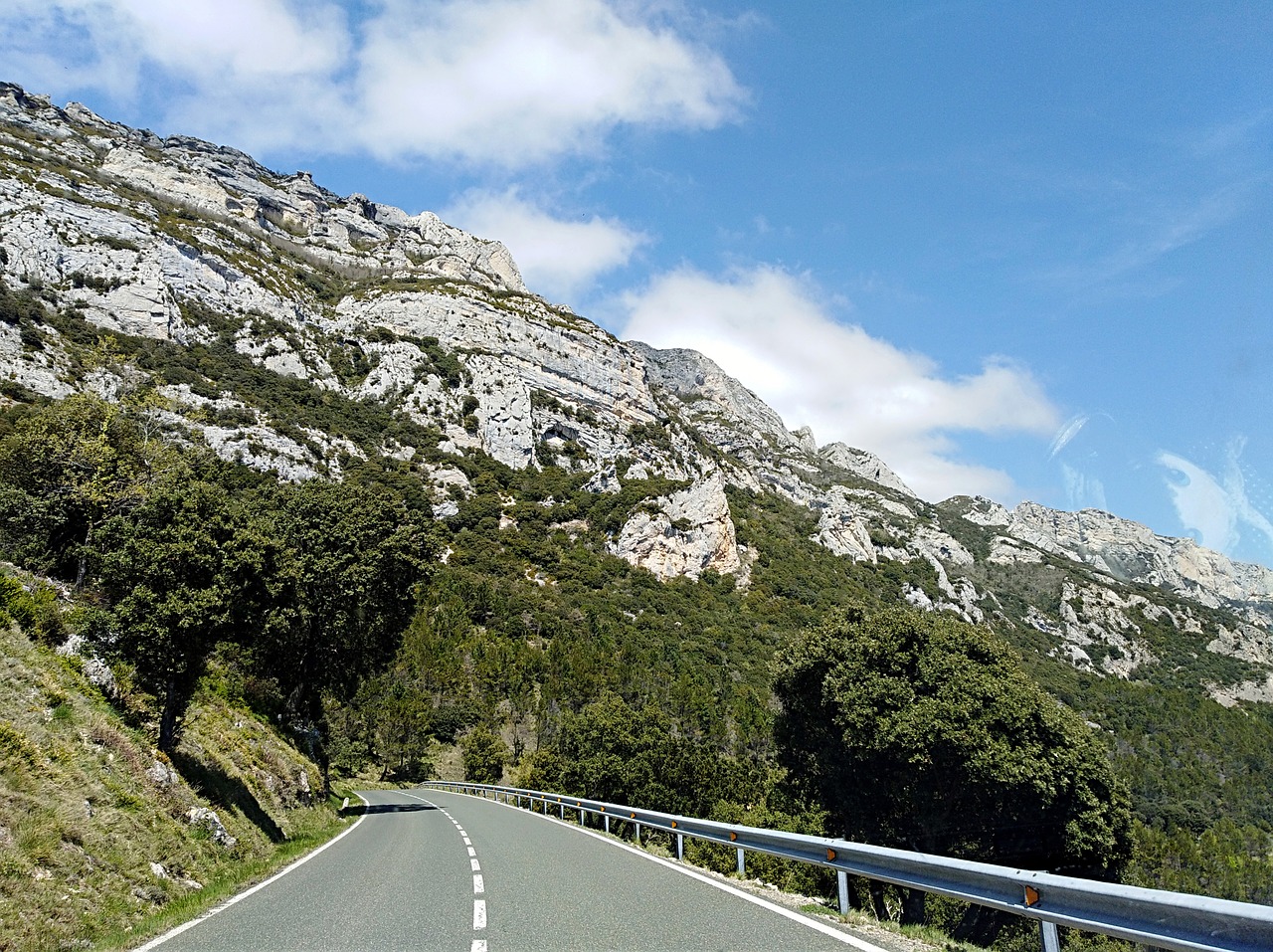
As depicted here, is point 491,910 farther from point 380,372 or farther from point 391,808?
point 380,372

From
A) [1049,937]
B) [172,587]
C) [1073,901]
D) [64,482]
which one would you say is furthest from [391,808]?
[1073,901]

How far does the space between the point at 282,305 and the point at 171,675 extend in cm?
12145

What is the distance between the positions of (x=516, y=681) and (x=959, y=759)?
59.7 m

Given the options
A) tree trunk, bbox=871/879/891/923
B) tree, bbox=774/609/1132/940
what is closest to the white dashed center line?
tree trunk, bbox=871/879/891/923

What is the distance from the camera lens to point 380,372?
11900cm

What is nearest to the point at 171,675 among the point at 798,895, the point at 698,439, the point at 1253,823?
the point at 798,895

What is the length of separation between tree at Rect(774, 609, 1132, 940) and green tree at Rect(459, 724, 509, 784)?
147 feet

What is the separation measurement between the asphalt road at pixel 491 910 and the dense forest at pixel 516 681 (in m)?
4.90

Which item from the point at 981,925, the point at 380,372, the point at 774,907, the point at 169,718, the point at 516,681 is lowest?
the point at 981,925

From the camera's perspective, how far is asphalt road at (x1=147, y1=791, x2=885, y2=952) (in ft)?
22.1

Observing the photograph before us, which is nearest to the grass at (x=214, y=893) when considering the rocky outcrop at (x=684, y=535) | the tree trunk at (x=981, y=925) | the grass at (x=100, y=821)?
the grass at (x=100, y=821)

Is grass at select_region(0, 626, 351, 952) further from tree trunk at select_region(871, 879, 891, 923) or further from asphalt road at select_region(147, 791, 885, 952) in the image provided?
tree trunk at select_region(871, 879, 891, 923)

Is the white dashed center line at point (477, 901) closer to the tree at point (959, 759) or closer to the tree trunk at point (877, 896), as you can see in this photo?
the tree trunk at point (877, 896)

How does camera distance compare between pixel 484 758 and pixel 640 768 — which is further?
pixel 484 758
